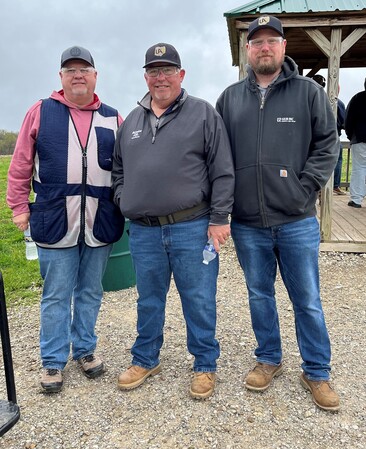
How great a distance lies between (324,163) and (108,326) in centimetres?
251

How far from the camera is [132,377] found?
3014 millimetres

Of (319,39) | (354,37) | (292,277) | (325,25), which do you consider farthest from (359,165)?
(292,277)

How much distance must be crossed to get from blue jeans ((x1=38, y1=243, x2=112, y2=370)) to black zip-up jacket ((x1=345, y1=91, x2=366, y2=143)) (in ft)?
18.5

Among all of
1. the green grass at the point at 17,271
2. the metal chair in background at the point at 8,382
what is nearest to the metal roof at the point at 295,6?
the green grass at the point at 17,271

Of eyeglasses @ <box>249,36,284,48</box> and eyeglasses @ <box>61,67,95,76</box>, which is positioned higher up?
eyeglasses @ <box>249,36,284,48</box>

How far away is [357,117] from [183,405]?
6004 millimetres

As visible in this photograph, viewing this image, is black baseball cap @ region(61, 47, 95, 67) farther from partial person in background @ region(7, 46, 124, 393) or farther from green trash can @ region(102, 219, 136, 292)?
green trash can @ region(102, 219, 136, 292)

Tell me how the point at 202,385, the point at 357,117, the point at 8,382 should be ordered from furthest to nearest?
the point at 357,117 → the point at 202,385 → the point at 8,382

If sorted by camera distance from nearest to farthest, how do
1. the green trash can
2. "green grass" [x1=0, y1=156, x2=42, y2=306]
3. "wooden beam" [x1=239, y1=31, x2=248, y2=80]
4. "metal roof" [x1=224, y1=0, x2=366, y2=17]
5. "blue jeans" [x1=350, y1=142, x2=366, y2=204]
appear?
the green trash can
"green grass" [x1=0, y1=156, x2=42, y2=306]
"metal roof" [x1=224, y1=0, x2=366, y2=17]
"wooden beam" [x1=239, y1=31, x2=248, y2=80]
"blue jeans" [x1=350, y1=142, x2=366, y2=204]

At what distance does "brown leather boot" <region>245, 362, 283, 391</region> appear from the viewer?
9.58 feet

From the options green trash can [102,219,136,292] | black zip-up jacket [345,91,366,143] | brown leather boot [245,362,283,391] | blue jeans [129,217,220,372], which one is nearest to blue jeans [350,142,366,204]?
black zip-up jacket [345,91,366,143]

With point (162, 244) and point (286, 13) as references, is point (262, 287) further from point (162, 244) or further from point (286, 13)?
point (286, 13)

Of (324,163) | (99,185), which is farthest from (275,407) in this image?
(99,185)

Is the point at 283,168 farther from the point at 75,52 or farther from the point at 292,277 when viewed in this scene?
the point at 75,52
